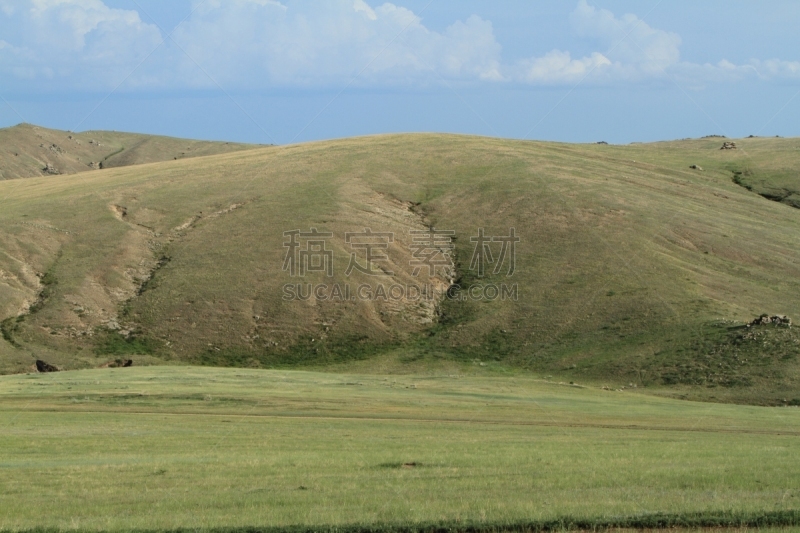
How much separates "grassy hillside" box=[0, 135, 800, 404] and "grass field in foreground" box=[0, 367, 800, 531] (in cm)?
1995

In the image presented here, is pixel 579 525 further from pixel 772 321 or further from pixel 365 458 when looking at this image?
pixel 772 321

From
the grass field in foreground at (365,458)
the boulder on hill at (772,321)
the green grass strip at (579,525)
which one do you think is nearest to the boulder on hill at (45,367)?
the grass field in foreground at (365,458)

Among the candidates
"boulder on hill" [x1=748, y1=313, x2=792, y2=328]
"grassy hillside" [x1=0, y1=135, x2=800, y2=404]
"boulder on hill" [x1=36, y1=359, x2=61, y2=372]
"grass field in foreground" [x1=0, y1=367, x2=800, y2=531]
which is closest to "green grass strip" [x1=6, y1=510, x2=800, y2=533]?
"grass field in foreground" [x1=0, y1=367, x2=800, y2=531]

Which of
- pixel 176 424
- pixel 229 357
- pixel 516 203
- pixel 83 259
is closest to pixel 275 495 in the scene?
pixel 176 424

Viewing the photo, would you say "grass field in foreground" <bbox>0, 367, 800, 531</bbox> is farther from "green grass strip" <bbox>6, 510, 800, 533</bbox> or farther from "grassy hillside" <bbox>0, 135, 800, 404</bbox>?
"grassy hillside" <bbox>0, 135, 800, 404</bbox>

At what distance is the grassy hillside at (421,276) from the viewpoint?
64938 mm

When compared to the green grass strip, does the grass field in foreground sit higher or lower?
lower

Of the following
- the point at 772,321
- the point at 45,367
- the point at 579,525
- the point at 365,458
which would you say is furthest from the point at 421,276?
the point at 579,525

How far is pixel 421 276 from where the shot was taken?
81688mm

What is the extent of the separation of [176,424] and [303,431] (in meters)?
5.47

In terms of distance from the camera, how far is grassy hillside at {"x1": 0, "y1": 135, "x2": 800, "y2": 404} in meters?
64.9

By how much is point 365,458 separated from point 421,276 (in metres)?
59.5

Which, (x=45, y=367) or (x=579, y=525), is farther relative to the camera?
(x=45, y=367)

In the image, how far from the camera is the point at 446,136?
137375 mm
